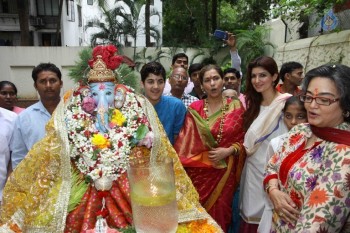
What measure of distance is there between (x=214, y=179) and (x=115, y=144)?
143cm

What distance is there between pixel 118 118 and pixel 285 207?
133 centimetres

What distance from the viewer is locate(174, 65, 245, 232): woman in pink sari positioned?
3588mm

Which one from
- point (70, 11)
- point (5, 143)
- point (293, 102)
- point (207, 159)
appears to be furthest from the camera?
point (70, 11)

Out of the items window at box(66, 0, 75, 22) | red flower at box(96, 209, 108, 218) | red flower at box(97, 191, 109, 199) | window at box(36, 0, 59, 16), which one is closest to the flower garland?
red flower at box(97, 191, 109, 199)

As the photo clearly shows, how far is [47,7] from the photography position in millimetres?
29828

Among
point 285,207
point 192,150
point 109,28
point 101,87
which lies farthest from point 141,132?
point 109,28

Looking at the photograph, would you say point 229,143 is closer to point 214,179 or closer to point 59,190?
point 214,179

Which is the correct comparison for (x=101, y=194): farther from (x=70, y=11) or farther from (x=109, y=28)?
(x=70, y=11)

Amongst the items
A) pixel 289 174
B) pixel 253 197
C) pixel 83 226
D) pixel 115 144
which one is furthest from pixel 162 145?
pixel 253 197

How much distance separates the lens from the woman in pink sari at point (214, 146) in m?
3.59

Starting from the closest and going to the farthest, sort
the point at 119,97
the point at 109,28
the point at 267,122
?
the point at 119,97, the point at 267,122, the point at 109,28

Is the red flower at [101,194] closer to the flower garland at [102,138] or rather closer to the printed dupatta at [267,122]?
the flower garland at [102,138]

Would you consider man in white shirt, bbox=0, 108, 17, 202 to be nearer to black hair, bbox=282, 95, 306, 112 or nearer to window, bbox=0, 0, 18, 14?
black hair, bbox=282, 95, 306, 112

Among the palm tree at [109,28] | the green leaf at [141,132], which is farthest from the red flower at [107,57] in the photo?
the palm tree at [109,28]
